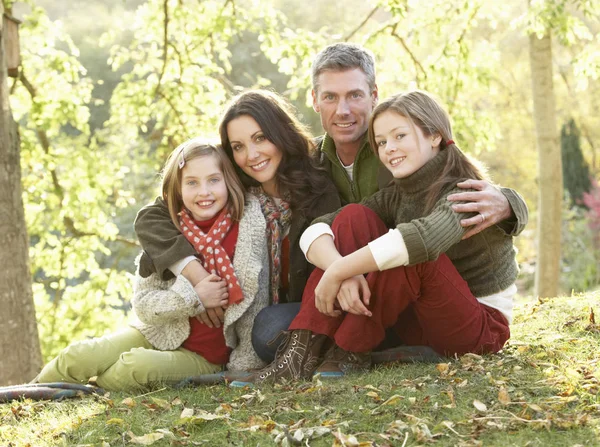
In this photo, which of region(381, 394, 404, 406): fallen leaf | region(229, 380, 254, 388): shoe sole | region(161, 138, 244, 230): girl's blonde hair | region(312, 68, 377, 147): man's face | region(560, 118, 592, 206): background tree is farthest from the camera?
region(560, 118, 592, 206): background tree

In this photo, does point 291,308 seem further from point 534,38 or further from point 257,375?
point 534,38

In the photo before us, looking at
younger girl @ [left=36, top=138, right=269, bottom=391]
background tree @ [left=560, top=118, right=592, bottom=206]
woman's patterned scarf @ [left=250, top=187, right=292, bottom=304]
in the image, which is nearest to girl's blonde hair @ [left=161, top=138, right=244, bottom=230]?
younger girl @ [left=36, top=138, right=269, bottom=391]

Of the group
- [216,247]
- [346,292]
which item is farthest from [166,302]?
[346,292]

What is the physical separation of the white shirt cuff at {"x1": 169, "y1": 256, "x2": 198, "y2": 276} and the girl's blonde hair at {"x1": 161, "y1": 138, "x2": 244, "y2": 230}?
0.21 metres

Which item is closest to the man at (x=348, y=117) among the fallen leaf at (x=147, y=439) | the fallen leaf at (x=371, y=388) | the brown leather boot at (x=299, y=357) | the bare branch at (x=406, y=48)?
the brown leather boot at (x=299, y=357)

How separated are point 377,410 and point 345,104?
177 centimetres

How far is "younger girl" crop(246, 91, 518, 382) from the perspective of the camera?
3051 millimetres

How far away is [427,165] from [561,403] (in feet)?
3.85

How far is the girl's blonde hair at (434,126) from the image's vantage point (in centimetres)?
322

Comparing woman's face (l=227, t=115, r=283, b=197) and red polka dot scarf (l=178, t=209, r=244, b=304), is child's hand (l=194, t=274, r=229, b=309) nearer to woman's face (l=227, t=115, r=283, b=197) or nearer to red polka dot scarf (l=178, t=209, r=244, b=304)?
red polka dot scarf (l=178, t=209, r=244, b=304)

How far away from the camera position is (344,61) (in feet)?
12.8

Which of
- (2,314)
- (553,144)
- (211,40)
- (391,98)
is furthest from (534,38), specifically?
(2,314)

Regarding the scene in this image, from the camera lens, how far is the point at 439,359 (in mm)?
3322

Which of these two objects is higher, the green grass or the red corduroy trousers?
the red corduroy trousers
